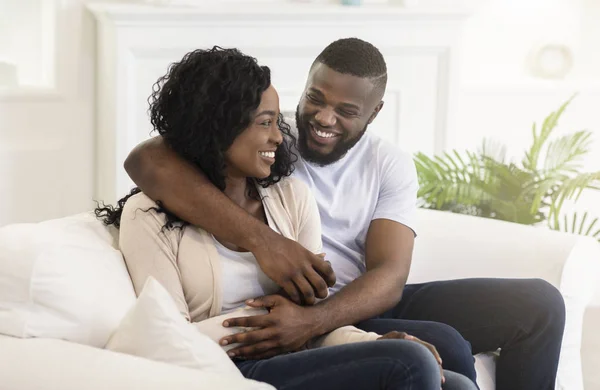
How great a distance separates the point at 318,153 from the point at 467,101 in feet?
7.54

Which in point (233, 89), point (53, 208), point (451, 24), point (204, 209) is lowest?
point (53, 208)

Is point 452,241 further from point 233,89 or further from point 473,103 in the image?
point 473,103

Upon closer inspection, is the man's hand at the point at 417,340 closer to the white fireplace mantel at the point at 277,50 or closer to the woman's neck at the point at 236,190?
the woman's neck at the point at 236,190

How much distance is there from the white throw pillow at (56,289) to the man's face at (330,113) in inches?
25.5

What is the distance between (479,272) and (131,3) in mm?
1905

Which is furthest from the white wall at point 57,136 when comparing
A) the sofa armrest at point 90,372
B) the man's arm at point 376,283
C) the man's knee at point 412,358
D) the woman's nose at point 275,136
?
the man's knee at point 412,358

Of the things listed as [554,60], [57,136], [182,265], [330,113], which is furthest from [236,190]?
[554,60]

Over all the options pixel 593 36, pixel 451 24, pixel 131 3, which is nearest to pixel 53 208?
pixel 131 3

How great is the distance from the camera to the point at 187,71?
6.68ft

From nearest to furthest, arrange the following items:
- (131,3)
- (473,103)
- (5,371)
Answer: (5,371) → (131,3) → (473,103)

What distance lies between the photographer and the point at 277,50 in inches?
153

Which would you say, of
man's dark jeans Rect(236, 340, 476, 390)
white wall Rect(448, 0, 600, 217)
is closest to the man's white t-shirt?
man's dark jeans Rect(236, 340, 476, 390)

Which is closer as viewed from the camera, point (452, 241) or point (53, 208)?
point (452, 241)

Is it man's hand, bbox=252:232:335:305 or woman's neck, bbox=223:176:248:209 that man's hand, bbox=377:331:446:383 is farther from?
woman's neck, bbox=223:176:248:209
